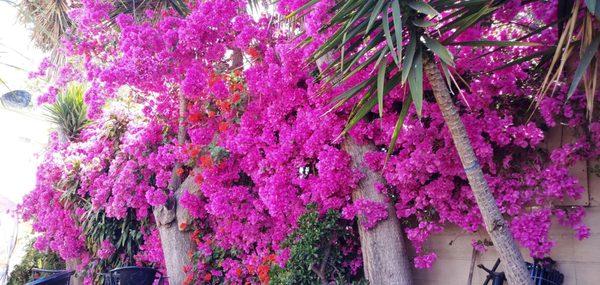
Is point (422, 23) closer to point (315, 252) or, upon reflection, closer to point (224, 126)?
point (315, 252)

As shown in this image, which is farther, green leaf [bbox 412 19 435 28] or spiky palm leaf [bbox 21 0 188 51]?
spiky palm leaf [bbox 21 0 188 51]

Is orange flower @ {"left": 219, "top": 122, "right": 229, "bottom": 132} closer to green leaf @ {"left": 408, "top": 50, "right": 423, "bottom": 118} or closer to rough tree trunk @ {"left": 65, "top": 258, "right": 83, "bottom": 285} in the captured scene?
green leaf @ {"left": 408, "top": 50, "right": 423, "bottom": 118}

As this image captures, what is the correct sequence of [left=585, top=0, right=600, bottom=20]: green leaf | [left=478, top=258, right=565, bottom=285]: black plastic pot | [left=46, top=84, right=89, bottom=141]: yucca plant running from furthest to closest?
[left=46, top=84, right=89, bottom=141]: yucca plant < [left=478, top=258, right=565, bottom=285]: black plastic pot < [left=585, top=0, right=600, bottom=20]: green leaf

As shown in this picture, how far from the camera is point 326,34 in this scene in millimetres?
4371

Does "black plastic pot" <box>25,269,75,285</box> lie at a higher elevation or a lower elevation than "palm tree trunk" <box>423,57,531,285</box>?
lower

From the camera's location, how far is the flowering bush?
3.73 metres

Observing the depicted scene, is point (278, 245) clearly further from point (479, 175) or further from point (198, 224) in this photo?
point (479, 175)

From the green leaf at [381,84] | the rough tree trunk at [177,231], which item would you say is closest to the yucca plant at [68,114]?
the rough tree trunk at [177,231]

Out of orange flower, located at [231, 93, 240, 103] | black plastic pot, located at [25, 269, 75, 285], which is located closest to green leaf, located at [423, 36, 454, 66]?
orange flower, located at [231, 93, 240, 103]

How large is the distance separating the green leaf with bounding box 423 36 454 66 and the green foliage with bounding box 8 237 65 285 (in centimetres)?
753

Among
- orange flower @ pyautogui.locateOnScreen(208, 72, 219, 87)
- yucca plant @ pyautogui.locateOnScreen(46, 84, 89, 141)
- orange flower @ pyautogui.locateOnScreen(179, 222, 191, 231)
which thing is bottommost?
orange flower @ pyautogui.locateOnScreen(179, 222, 191, 231)

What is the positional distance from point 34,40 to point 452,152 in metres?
7.86

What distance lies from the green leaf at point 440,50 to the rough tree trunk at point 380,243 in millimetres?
1697

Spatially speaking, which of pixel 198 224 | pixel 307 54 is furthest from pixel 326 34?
pixel 198 224
